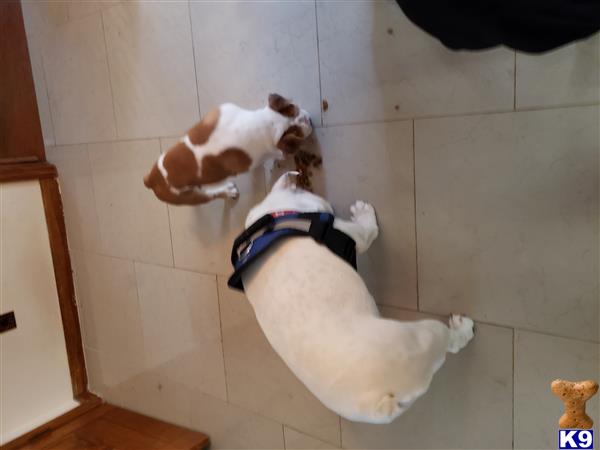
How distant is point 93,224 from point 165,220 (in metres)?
0.46

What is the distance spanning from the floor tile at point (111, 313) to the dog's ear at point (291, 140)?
3.21 ft

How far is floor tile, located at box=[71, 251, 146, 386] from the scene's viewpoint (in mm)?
1972

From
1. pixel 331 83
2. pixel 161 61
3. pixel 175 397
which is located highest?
pixel 161 61

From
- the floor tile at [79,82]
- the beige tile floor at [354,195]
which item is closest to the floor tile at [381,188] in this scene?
the beige tile floor at [354,195]

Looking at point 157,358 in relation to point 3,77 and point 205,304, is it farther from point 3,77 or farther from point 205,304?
point 3,77

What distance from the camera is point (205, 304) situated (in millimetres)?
1721

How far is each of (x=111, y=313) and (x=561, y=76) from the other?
6.04ft

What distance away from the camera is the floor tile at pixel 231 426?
1653 millimetres

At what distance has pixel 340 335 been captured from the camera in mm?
956

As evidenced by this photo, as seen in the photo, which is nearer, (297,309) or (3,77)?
(297,309)

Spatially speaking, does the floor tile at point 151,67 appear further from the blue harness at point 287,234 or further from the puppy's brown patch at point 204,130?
the blue harness at point 287,234

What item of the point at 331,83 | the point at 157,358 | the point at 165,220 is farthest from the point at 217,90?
the point at 157,358

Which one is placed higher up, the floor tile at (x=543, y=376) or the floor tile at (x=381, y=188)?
the floor tile at (x=381, y=188)

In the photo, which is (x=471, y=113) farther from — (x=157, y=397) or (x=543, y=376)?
(x=157, y=397)
